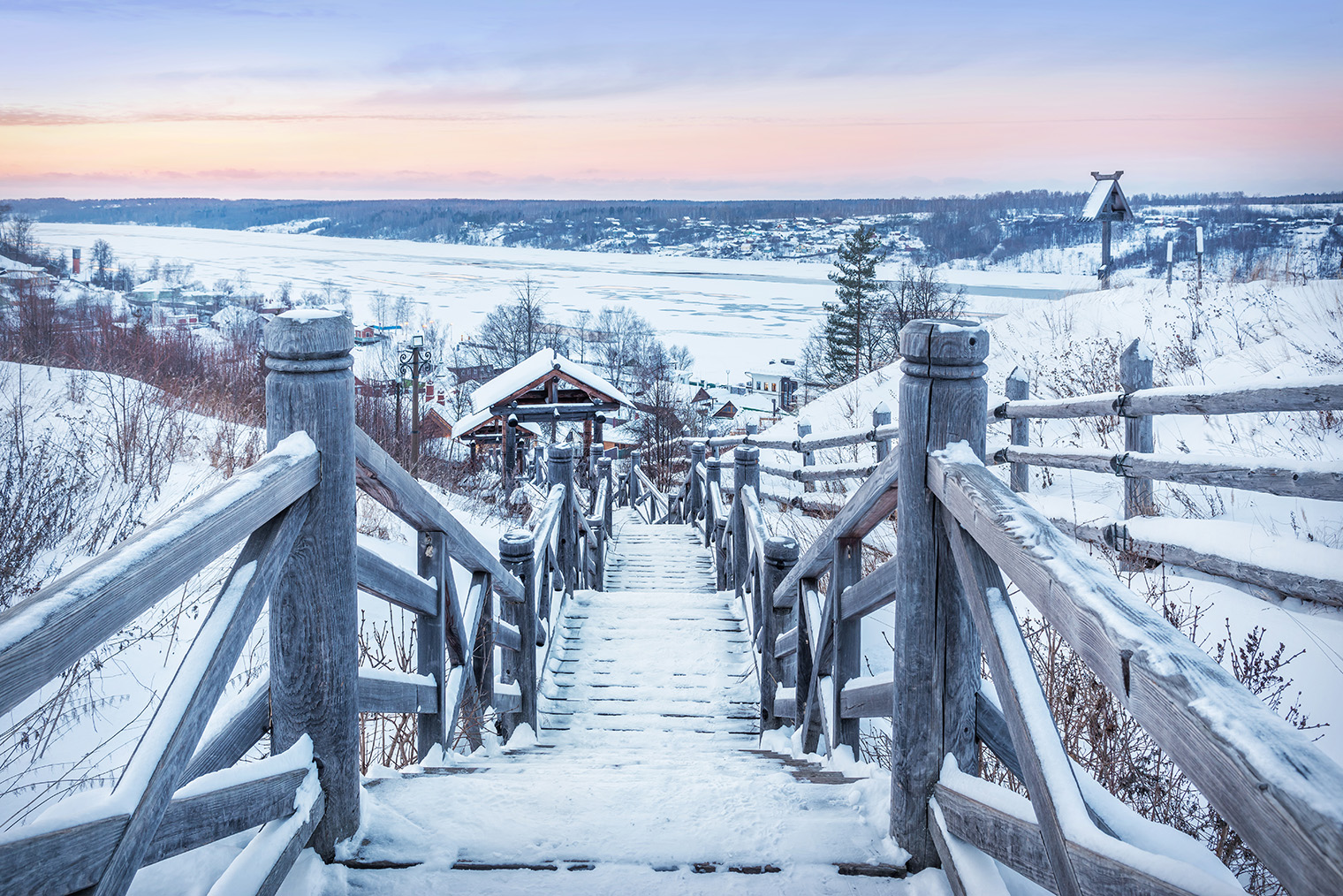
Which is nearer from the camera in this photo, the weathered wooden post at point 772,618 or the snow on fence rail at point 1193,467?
the snow on fence rail at point 1193,467

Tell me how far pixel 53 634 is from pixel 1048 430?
9.83m

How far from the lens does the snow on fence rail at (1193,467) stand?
11.3 ft

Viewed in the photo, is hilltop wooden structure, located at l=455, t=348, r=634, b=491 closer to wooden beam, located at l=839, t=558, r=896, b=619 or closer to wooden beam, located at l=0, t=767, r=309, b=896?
wooden beam, located at l=839, t=558, r=896, b=619

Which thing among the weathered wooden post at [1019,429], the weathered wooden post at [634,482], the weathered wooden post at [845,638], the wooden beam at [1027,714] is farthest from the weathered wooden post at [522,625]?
the weathered wooden post at [634,482]

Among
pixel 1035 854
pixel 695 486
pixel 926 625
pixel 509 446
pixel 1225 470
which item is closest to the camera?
pixel 1035 854

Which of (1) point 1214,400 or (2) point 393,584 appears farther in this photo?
(1) point 1214,400

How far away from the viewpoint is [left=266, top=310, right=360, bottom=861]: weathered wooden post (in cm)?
182

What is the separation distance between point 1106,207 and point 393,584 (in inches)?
858

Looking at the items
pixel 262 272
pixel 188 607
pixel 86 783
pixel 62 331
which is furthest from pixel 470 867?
pixel 262 272

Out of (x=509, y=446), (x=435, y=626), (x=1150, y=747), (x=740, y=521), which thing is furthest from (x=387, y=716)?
(x=509, y=446)

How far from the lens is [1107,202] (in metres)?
20.0

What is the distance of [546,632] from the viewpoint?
5.07m

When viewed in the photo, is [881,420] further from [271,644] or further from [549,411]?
[549,411]

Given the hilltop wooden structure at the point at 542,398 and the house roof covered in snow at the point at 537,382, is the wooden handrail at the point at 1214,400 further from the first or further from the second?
the house roof covered in snow at the point at 537,382
